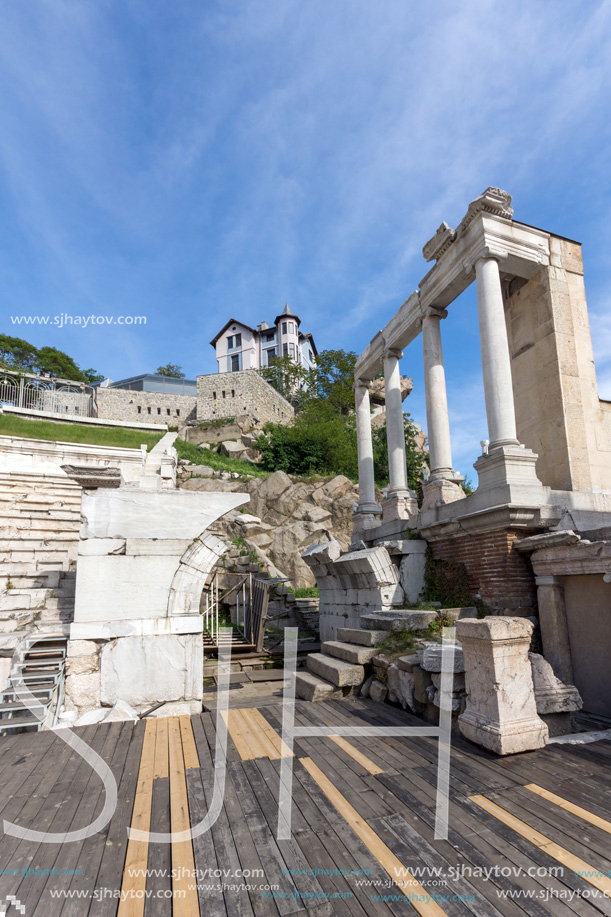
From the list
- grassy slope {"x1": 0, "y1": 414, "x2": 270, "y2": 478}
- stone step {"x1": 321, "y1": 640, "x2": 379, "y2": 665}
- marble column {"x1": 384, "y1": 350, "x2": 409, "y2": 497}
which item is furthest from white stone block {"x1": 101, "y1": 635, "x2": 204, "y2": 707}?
grassy slope {"x1": 0, "y1": 414, "x2": 270, "y2": 478}

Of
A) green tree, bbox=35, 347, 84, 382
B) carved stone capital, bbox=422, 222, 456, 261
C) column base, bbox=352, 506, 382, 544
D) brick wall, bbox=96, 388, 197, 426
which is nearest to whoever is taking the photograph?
carved stone capital, bbox=422, 222, 456, 261

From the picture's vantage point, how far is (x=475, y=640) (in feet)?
12.7

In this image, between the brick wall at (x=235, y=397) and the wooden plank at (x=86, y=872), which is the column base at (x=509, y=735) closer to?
the wooden plank at (x=86, y=872)

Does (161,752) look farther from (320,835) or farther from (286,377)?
(286,377)

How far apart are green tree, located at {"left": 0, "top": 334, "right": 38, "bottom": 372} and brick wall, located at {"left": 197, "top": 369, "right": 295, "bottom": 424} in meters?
15.6

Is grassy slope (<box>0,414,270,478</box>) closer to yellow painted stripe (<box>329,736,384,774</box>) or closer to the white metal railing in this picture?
the white metal railing

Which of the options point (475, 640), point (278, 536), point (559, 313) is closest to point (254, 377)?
point (278, 536)

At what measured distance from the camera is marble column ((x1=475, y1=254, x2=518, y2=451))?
269 inches

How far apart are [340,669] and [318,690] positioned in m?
0.33

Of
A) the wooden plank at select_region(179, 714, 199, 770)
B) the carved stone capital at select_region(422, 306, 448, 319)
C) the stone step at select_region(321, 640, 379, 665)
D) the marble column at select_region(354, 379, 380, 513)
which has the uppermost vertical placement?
the carved stone capital at select_region(422, 306, 448, 319)

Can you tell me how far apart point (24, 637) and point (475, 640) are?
503cm

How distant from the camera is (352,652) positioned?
5.64 meters

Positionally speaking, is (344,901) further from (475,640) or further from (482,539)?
(482,539)

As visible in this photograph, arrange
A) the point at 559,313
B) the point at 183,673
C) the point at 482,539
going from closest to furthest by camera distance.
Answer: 1. the point at 183,673
2. the point at 482,539
3. the point at 559,313
